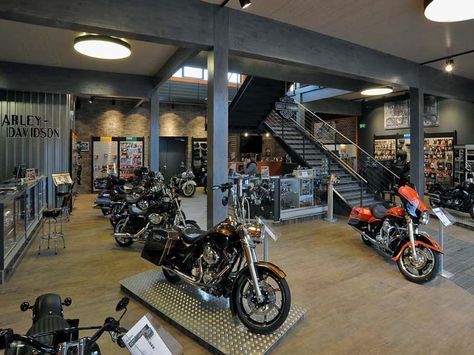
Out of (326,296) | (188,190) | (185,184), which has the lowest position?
(326,296)

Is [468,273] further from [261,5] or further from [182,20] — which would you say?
[182,20]

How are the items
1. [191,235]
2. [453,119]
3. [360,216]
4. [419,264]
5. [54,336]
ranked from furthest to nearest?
[453,119]
[360,216]
[419,264]
[191,235]
[54,336]

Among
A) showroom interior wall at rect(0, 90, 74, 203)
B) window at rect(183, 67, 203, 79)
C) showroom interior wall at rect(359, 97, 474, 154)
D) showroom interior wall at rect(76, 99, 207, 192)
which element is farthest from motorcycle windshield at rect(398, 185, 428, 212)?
window at rect(183, 67, 203, 79)

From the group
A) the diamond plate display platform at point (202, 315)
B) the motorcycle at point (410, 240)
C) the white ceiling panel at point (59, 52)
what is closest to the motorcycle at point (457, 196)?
the motorcycle at point (410, 240)

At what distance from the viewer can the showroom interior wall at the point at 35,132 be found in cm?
768

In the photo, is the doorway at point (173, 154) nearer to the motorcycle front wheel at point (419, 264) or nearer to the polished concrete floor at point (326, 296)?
the polished concrete floor at point (326, 296)

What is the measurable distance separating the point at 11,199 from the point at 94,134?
8823mm

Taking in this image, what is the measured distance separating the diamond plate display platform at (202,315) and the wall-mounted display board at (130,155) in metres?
9.53

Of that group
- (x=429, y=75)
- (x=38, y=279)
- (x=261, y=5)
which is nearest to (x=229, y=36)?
(x=261, y=5)

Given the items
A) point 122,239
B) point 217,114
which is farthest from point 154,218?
point 217,114

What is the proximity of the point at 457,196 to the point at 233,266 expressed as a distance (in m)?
7.15

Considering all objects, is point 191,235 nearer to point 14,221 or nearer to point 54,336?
point 54,336

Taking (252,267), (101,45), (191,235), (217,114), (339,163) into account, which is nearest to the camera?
(252,267)

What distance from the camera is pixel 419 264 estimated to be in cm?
395
